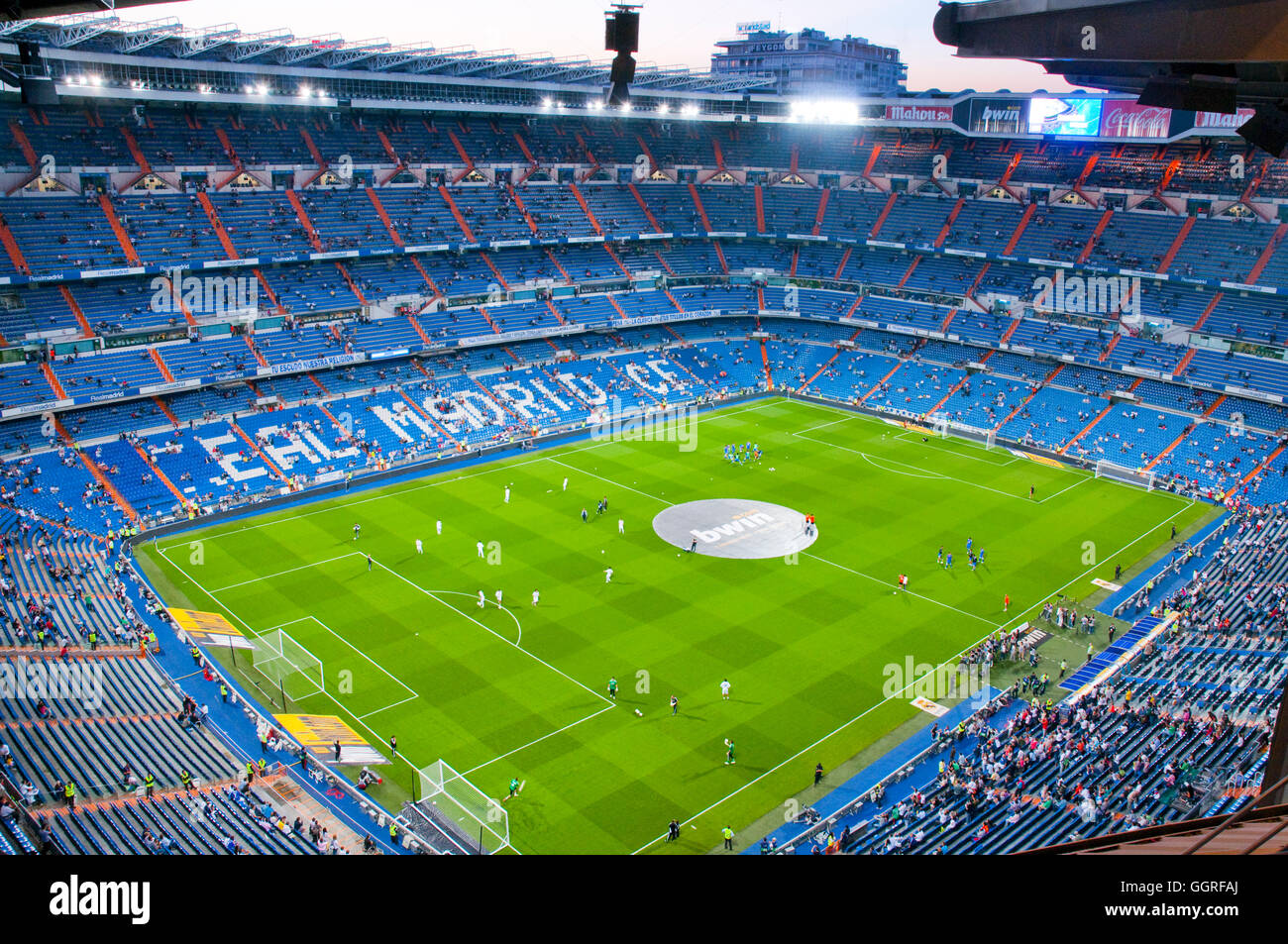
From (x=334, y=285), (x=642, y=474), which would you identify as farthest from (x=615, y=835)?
(x=334, y=285)

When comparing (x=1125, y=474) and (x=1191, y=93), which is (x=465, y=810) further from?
(x=1125, y=474)

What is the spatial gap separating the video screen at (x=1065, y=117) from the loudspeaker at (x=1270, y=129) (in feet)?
219

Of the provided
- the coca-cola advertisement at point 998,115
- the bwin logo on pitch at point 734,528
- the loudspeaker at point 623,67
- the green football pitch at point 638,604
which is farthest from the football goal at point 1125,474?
the loudspeaker at point 623,67

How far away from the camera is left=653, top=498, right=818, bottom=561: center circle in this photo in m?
45.6


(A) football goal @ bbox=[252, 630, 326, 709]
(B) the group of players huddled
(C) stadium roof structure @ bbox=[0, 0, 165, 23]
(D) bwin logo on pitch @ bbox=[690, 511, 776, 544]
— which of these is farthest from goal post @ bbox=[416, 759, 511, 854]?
(B) the group of players huddled

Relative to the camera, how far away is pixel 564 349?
7156cm

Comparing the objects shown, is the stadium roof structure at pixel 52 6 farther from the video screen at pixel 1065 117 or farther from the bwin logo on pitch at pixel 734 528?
the video screen at pixel 1065 117

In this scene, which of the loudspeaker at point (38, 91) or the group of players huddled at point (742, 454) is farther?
the group of players huddled at point (742, 454)

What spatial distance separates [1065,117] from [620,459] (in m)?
41.4

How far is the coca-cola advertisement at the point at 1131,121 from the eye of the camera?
66.2 metres

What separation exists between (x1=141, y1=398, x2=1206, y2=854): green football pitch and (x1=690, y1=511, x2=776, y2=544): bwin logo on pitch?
215 cm

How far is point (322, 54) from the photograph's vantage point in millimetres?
64000

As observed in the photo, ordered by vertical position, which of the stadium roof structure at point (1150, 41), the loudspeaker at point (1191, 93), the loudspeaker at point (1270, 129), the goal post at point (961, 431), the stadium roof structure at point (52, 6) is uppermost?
the stadium roof structure at point (52, 6)
